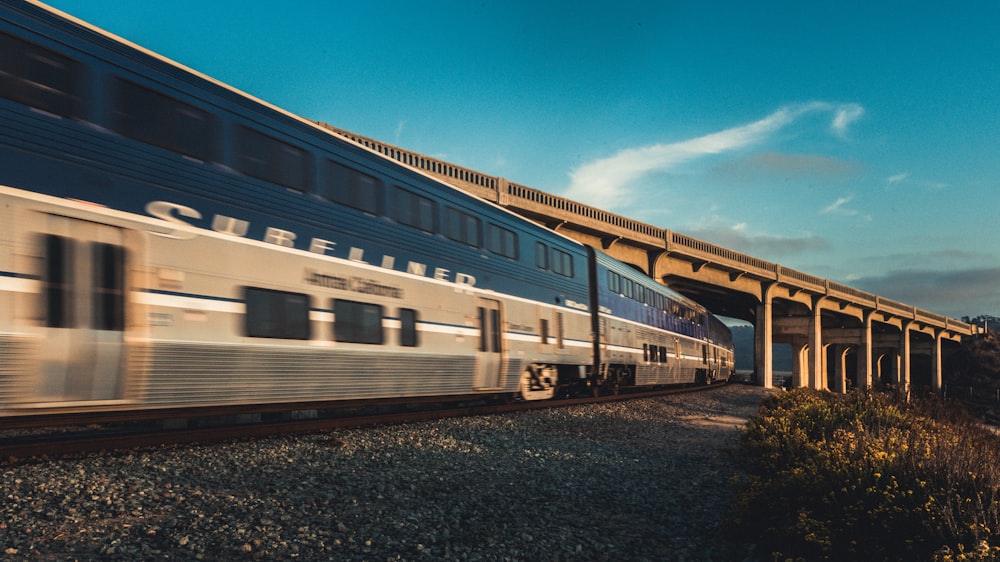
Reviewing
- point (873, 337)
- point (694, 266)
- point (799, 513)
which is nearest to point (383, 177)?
point (799, 513)

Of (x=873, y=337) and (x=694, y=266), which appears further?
(x=873, y=337)

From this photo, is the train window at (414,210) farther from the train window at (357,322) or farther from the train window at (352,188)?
the train window at (357,322)

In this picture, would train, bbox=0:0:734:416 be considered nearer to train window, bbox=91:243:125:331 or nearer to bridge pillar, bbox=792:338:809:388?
train window, bbox=91:243:125:331

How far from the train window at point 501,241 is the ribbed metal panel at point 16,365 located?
8.28 m

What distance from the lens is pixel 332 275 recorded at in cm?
897

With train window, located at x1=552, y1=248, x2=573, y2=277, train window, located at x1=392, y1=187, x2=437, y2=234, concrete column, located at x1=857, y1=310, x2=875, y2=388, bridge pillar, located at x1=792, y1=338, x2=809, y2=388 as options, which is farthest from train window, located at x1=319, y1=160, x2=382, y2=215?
concrete column, located at x1=857, y1=310, x2=875, y2=388

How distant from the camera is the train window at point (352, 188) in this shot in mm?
9297

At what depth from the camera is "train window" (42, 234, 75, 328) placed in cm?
604

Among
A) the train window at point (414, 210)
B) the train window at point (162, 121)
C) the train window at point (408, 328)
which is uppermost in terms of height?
the train window at point (162, 121)

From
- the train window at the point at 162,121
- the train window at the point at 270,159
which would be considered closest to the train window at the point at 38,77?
the train window at the point at 162,121

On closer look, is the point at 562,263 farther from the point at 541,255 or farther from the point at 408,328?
the point at 408,328

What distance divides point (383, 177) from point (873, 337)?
98.4 metres

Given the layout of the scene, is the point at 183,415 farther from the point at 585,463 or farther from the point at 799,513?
the point at 799,513

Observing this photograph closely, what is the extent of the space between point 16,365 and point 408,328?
546 cm
